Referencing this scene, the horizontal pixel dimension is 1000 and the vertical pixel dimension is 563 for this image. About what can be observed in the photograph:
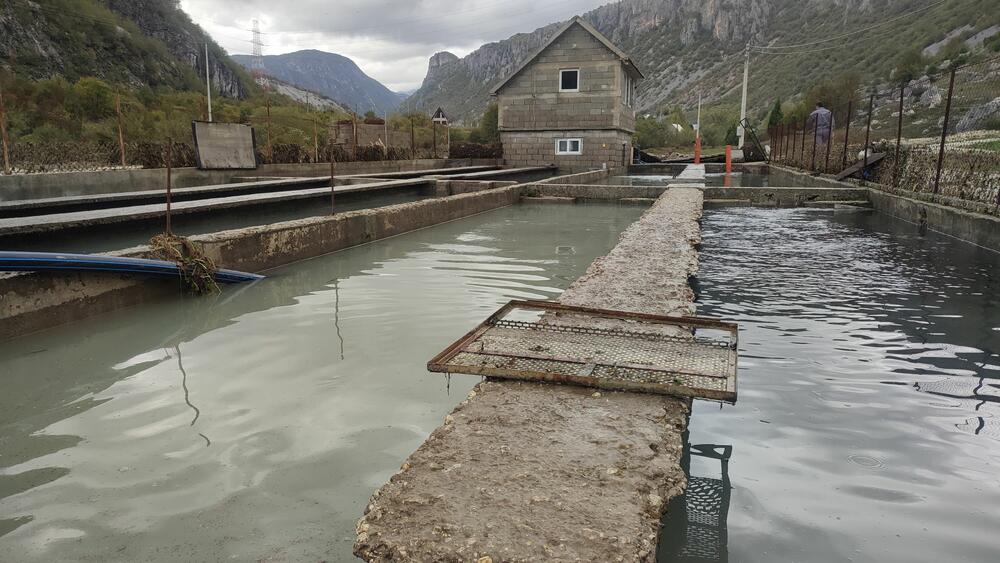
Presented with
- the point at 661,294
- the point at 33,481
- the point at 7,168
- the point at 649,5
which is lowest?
the point at 33,481

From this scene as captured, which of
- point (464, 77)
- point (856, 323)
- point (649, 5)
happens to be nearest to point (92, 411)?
point (856, 323)

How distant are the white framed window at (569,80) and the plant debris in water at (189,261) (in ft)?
72.9

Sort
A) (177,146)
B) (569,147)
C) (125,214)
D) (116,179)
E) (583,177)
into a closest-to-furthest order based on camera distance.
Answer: (125,214), (116,179), (177,146), (583,177), (569,147)

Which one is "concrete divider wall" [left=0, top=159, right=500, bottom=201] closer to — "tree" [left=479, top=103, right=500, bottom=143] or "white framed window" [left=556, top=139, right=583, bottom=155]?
"white framed window" [left=556, top=139, right=583, bottom=155]

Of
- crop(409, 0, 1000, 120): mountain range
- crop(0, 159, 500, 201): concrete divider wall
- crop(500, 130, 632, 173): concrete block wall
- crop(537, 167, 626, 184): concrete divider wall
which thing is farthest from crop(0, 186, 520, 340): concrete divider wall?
crop(409, 0, 1000, 120): mountain range

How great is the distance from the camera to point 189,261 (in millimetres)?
5285

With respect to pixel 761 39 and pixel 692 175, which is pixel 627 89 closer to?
pixel 692 175

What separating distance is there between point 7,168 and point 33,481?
13171 mm

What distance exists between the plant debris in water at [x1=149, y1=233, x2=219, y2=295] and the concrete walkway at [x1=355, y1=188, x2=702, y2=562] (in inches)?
145

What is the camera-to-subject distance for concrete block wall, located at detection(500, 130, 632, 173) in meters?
25.6

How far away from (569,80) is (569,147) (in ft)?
8.67

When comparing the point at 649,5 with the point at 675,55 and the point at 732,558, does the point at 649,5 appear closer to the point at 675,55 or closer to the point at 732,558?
the point at 675,55

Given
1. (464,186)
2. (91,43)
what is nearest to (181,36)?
(91,43)

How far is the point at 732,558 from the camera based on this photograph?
6.02 ft
